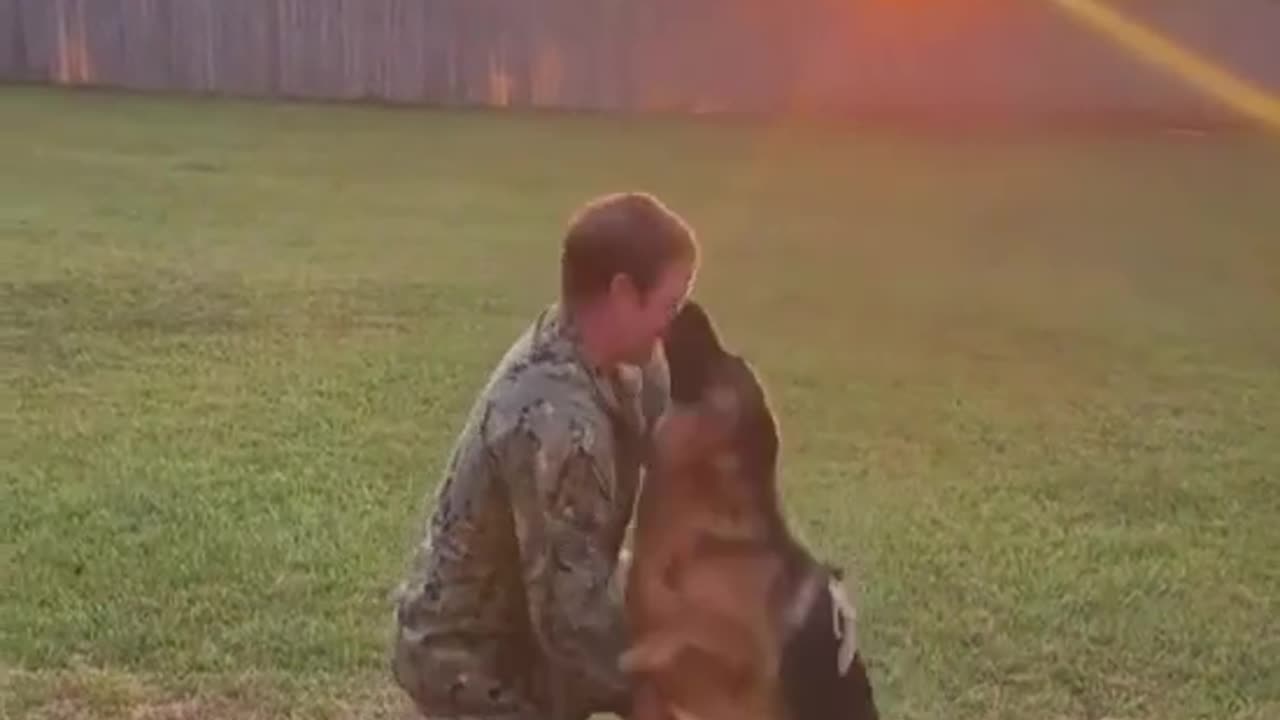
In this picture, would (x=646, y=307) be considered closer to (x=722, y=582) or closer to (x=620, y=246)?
(x=620, y=246)

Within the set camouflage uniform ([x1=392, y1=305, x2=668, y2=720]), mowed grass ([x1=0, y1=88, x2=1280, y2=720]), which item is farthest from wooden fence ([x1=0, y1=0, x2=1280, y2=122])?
camouflage uniform ([x1=392, y1=305, x2=668, y2=720])

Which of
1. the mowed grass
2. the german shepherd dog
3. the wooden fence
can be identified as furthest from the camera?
the wooden fence

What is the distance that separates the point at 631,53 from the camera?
21.1m

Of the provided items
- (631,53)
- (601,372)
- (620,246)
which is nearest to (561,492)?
(601,372)

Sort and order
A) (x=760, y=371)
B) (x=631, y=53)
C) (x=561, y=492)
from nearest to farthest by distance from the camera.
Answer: (x=561, y=492)
(x=760, y=371)
(x=631, y=53)

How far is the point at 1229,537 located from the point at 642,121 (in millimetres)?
14166

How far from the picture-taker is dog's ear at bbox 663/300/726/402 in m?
3.04

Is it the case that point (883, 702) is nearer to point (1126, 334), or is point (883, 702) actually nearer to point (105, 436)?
point (105, 436)

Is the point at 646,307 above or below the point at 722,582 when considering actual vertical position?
above

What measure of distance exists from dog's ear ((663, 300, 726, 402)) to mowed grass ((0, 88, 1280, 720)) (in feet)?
6.26

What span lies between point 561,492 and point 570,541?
0.07 metres

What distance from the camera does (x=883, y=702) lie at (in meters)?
4.83

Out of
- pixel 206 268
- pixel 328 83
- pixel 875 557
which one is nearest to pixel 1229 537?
pixel 875 557

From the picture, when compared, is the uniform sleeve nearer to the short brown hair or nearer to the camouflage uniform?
the camouflage uniform
